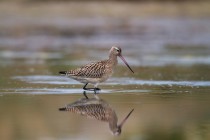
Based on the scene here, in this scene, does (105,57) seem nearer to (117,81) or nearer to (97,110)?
(117,81)

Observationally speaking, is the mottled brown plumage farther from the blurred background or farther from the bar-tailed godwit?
the bar-tailed godwit

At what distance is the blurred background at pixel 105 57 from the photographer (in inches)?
371

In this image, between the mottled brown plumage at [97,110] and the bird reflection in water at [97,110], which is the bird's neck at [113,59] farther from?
the mottled brown plumage at [97,110]

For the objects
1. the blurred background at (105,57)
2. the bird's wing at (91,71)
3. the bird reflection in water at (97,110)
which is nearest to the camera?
the blurred background at (105,57)

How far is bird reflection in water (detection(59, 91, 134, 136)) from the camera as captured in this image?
9.53 meters

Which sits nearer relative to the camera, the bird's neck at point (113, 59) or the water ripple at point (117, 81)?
the bird's neck at point (113, 59)

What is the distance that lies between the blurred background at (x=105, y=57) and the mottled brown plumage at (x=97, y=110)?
0.39 ft

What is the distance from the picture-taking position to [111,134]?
884 centimetres

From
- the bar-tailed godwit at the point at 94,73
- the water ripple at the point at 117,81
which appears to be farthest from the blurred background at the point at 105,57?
the bar-tailed godwit at the point at 94,73

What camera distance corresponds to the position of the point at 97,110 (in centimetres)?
1068

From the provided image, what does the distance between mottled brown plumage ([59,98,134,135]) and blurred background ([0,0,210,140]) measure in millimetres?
118

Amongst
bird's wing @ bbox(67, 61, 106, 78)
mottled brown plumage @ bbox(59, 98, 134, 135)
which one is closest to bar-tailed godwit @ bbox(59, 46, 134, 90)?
bird's wing @ bbox(67, 61, 106, 78)

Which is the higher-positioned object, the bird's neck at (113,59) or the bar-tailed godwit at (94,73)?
the bird's neck at (113,59)

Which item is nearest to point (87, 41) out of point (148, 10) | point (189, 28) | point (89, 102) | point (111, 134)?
point (189, 28)
